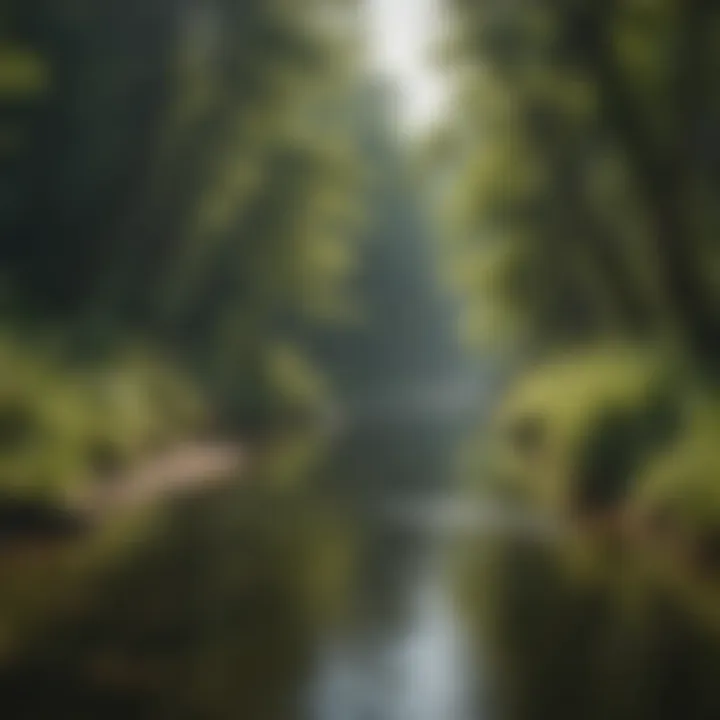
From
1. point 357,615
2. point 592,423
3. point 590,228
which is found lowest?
point 357,615

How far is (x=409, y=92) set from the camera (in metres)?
1.42

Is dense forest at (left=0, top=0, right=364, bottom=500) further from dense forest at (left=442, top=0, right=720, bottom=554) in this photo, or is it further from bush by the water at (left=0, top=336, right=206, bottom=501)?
dense forest at (left=442, top=0, right=720, bottom=554)

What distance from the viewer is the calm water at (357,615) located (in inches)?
51.8

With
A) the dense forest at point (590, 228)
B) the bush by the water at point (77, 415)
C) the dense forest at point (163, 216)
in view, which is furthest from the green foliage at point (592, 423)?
the bush by the water at point (77, 415)

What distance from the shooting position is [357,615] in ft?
4.45

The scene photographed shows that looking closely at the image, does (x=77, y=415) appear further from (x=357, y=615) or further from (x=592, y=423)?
(x=592, y=423)

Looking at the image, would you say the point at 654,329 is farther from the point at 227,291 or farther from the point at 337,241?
→ the point at 227,291

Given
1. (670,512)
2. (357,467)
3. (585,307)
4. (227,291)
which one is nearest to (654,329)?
(585,307)

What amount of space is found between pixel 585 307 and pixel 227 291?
41 cm

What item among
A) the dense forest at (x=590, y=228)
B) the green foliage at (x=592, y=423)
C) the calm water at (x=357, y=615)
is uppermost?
the dense forest at (x=590, y=228)

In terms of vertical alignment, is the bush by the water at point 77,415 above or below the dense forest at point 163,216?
below

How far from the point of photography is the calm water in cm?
131

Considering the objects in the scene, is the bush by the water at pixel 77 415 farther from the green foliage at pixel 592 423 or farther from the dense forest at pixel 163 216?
the green foliage at pixel 592 423

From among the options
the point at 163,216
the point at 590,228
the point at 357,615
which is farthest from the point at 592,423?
the point at 163,216
